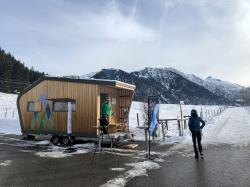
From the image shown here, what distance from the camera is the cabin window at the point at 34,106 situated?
18547 millimetres

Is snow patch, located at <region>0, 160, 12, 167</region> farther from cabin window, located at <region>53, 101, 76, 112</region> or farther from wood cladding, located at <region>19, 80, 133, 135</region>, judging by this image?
cabin window, located at <region>53, 101, 76, 112</region>

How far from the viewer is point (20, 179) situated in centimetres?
903

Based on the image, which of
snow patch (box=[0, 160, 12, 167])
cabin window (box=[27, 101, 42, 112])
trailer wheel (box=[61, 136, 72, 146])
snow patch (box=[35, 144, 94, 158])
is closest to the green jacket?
snow patch (box=[35, 144, 94, 158])

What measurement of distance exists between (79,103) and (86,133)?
1615mm

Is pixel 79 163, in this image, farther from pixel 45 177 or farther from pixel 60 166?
pixel 45 177

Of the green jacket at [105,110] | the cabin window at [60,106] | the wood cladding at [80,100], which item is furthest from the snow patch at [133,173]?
the cabin window at [60,106]

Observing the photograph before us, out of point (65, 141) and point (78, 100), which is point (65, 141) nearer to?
point (65, 141)

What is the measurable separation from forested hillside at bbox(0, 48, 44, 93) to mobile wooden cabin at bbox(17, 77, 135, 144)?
189 feet

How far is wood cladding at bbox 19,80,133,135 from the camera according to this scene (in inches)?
648

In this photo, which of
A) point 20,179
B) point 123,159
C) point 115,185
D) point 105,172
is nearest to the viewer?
point 115,185

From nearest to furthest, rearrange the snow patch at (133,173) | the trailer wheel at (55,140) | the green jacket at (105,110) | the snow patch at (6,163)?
the snow patch at (133,173)
the snow patch at (6,163)
the green jacket at (105,110)
the trailer wheel at (55,140)

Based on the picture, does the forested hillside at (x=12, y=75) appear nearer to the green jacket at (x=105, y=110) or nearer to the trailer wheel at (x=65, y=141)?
the trailer wheel at (x=65, y=141)

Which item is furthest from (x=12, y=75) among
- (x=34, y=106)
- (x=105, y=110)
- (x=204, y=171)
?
(x=204, y=171)

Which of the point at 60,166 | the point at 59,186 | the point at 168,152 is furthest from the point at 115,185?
the point at 168,152
